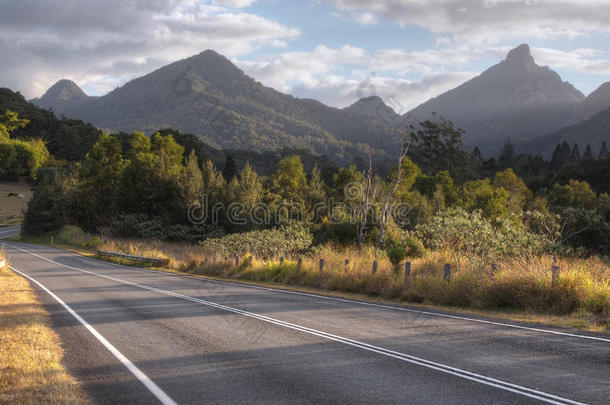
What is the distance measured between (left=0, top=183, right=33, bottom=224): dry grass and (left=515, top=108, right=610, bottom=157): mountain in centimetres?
14726

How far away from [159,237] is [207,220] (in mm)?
5948

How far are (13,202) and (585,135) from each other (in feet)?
605

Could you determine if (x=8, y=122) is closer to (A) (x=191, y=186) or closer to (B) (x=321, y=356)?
(A) (x=191, y=186)

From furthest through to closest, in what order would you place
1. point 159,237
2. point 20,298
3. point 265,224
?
point 159,237 → point 265,224 → point 20,298

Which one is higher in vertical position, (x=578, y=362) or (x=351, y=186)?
(x=351, y=186)

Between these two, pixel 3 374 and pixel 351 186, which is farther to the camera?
pixel 351 186

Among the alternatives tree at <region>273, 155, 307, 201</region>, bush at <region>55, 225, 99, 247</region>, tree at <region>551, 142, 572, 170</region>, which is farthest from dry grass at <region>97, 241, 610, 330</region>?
tree at <region>551, 142, 572, 170</region>

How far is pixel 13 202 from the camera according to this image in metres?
84.4

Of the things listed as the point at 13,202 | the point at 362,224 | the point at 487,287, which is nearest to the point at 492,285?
the point at 487,287

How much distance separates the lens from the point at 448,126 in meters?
90.3

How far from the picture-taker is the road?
5.59m

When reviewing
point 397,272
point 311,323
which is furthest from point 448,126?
point 311,323

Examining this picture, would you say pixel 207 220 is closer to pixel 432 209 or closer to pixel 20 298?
pixel 432 209

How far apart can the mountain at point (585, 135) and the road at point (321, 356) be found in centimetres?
15768
